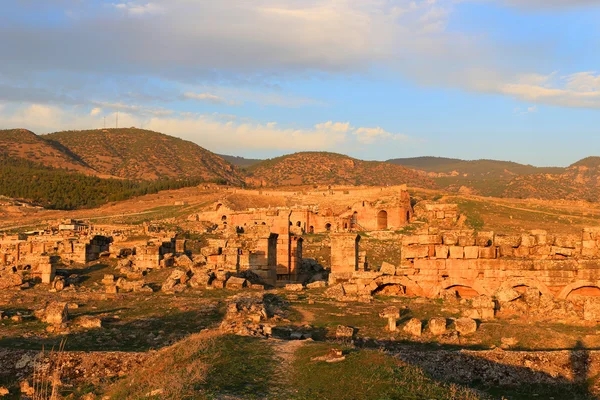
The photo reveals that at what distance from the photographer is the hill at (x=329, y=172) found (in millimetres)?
142625

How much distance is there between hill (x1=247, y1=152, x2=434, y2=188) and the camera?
142625mm

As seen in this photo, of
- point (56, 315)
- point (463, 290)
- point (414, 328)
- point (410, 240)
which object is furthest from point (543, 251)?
point (56, 315)

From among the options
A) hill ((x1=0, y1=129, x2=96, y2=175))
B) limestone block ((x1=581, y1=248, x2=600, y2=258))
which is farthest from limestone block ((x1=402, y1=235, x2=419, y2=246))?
hill ((x1=0, y1=129, x2=96, y2=175))

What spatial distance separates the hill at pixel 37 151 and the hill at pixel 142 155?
3.65m

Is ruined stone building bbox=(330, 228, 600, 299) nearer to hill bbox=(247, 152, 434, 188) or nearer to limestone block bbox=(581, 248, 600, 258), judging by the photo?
limestone block bbox=(581, 248, 600, 258)

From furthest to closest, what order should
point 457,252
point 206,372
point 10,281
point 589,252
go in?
point 10,281
point 457,252
point 589,252
point 206,372

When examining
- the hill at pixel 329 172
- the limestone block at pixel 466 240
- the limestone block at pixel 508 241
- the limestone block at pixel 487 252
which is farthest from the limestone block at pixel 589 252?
the hill at pixel 329 172

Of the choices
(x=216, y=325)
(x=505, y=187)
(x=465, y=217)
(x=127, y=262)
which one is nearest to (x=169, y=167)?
(x=505, y=187)

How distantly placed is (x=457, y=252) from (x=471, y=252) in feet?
1.47

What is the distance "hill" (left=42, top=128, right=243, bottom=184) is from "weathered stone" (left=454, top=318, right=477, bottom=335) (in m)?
122

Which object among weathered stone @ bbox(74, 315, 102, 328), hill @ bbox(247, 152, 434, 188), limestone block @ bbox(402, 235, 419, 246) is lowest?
weathered stone @ bbox(74, 315, 102, 328)

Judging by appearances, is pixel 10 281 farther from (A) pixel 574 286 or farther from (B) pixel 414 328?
(A) pixel 574 286

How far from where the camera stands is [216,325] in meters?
16.2

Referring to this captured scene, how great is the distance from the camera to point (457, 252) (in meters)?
22.1
